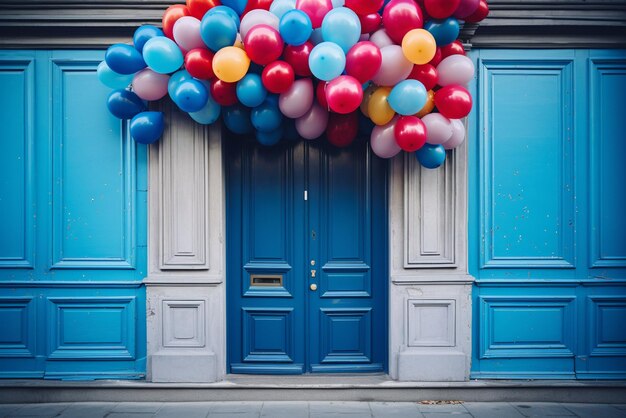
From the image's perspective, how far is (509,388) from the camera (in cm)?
488

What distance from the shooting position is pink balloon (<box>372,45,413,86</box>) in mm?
4066

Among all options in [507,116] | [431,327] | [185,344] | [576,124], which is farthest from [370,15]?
[185,344]

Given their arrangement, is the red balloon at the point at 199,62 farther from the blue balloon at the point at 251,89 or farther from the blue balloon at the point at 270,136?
the blue balloon at the point at 270,136

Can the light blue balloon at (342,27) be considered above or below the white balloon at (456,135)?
above

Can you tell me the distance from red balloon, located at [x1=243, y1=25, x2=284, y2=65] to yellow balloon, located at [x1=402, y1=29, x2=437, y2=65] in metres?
1.10

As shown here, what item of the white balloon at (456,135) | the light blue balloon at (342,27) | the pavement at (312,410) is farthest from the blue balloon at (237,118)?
the pavement at (312,410)

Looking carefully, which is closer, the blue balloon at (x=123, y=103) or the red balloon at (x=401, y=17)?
the red balloon at (x=401, y=17)

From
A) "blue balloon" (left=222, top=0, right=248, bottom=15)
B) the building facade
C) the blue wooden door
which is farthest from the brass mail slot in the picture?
"blue balloon" (left=222, top=0, right=248, bottom=15)

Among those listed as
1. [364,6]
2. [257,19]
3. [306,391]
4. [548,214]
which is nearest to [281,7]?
[257,19]

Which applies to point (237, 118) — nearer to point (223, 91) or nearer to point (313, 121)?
point (223, 91)

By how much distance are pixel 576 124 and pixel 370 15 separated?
2628 mm

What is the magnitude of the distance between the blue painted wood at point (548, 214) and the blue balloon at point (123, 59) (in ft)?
11.4

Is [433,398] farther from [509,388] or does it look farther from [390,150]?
[390,150]

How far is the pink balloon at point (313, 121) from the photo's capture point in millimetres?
4434
